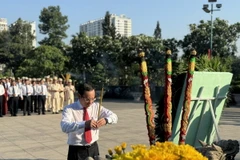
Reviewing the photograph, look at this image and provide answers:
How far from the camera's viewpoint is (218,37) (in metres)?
27.1

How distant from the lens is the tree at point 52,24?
41812 mm

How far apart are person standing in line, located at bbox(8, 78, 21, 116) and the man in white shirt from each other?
1173cm

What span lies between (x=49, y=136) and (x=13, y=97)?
6216 mm

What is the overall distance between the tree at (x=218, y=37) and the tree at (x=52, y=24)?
18621 millimetres

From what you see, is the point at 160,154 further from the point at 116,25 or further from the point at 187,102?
the point at 116,25

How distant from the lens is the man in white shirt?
341 centimetres

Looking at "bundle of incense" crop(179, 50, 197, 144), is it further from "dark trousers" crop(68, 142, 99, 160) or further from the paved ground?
the paved ground

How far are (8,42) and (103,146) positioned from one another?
39.0 metres

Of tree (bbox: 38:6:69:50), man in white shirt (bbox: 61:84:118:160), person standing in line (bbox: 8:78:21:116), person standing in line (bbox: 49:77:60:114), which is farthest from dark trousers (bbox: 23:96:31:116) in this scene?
tree (bbox: 38:6:69:50)

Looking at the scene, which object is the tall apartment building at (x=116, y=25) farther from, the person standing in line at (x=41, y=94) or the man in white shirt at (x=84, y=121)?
the man in white shirt at (x=84, y=121)

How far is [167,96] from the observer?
14.4 ft

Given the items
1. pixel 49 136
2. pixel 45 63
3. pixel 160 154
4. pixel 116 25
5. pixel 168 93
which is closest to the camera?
pixel 160 154

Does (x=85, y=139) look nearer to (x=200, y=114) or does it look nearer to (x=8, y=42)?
(x=200, y=114)

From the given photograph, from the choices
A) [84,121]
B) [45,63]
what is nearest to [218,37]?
[45,63]
